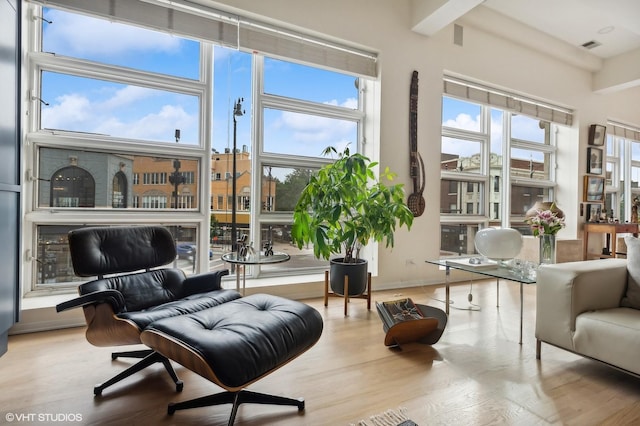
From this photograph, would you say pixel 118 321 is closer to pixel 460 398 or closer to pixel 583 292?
pixel 460 398

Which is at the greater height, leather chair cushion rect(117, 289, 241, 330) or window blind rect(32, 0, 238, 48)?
window blind rect(32, 0, 238, 48)

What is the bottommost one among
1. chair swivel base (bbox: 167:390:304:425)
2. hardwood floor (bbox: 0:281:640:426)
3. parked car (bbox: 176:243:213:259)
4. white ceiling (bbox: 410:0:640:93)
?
hardwood floor (bbox: 0:281:640:426)

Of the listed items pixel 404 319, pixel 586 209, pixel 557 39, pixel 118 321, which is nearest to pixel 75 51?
pixel 118 321

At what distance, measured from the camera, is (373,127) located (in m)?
3.55

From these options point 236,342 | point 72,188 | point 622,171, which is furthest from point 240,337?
point 622,171

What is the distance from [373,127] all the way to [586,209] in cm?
395

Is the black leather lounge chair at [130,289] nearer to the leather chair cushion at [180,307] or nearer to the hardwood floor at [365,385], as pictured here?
the leather chair cushion at [180,307]

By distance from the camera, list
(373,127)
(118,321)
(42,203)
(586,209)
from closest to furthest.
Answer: (118,321), (42,203), (373,127), (586,209)

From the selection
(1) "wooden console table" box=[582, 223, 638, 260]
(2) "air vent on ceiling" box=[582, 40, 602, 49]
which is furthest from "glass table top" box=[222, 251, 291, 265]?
(2) "air vent on ceiling" box=[582, 40, 602, 49]

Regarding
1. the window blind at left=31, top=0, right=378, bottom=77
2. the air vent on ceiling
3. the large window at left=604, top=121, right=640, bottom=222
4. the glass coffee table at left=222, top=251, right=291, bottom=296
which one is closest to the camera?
the glass coffee table at left=222, top=251, right=291, bottom=296

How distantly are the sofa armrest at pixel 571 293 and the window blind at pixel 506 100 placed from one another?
2.66 metres

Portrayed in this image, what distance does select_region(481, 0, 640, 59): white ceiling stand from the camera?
351 cm

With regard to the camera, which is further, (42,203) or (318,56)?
(318,56)

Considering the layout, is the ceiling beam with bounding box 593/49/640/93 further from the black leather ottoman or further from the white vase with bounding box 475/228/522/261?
the black leather ottoman
